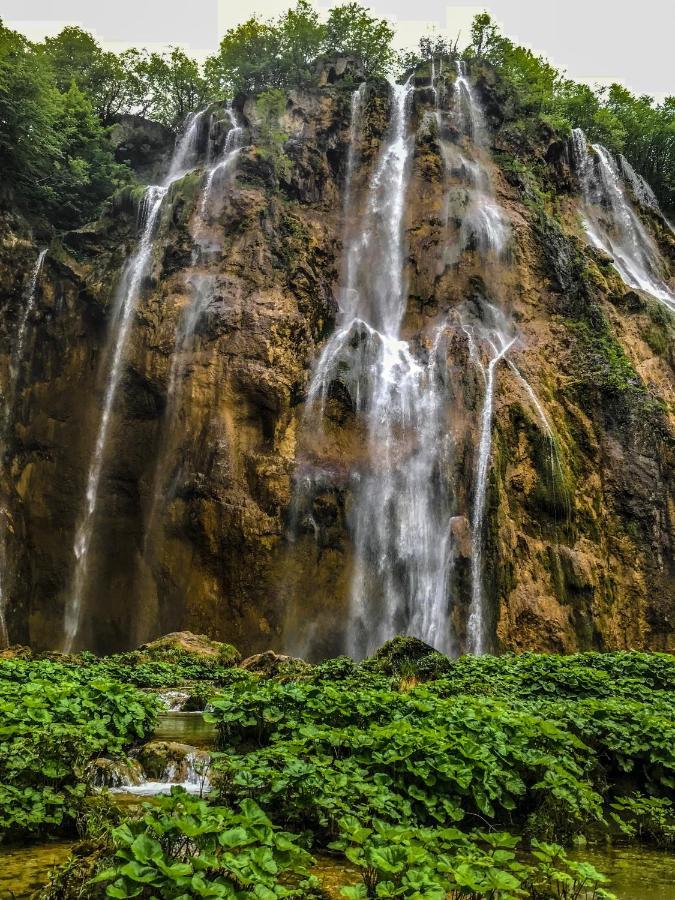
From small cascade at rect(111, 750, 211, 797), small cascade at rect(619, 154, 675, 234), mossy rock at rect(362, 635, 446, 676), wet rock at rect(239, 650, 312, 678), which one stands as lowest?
small cascade at rect(111, 750, 211, 797)

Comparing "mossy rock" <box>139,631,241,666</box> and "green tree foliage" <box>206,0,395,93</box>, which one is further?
"green tree foliage" <box>206,0,395,93</box>

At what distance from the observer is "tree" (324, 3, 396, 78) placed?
3600cm

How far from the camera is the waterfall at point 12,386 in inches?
777

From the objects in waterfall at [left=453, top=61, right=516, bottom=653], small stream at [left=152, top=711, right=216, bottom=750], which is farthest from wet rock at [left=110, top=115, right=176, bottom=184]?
small stream at [left=152, top=711, right=216, bottom=750]

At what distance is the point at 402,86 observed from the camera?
29.3 metres

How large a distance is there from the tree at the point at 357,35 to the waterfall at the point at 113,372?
17.3m

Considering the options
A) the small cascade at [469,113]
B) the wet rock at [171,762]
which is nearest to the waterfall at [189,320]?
the small cascade at [469,113]

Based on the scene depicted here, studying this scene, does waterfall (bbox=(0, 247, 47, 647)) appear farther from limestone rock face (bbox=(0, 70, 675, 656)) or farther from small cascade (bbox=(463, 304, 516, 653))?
small cascade (bbox=(463, 304, 516, 653))

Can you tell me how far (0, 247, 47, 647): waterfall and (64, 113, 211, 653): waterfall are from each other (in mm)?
1824

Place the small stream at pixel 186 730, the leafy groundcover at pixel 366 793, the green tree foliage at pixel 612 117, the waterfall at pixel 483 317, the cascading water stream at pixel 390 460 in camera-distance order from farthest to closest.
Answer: the green tree foliage at pixel 612 117, the cascading water stream at pixel 390 460, the waterfall at pixel 483 317, the small stream at pixel 186 730, the leafy groundcover at pixel 366 793

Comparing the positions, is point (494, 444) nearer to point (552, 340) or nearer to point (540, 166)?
point (552, 340)

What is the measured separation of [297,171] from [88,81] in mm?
16156

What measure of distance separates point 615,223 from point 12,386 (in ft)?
78.2

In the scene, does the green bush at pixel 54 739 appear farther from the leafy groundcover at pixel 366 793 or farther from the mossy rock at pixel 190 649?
the mossy rock at pixel 190 649
